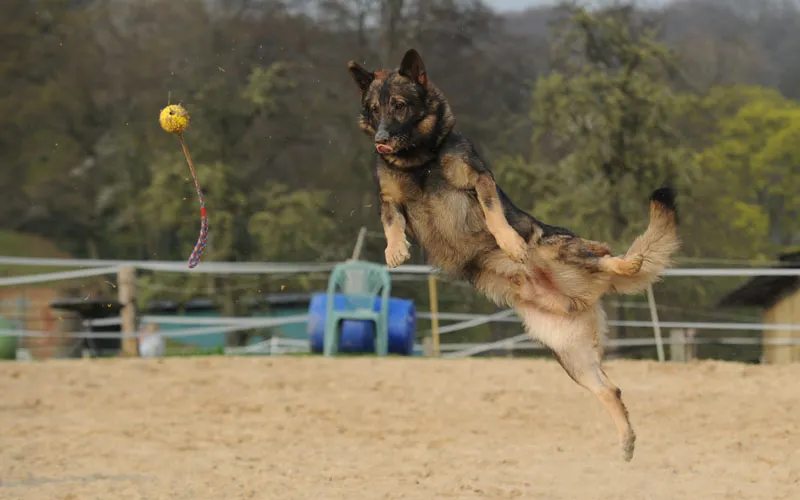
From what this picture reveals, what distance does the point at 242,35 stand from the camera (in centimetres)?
1956

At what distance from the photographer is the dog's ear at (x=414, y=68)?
4.43 metres

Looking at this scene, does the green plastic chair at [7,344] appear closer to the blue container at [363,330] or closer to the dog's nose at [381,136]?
the blue container at [363,330]

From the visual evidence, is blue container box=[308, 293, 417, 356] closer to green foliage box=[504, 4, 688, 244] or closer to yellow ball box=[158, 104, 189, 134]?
green foliage box=[504, 4, 688, 244]

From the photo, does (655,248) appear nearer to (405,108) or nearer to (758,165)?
(405,108)

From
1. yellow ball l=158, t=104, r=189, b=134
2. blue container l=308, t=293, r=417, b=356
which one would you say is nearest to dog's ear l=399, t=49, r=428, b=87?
yellow ball l=158, t=104, r=189, b=134

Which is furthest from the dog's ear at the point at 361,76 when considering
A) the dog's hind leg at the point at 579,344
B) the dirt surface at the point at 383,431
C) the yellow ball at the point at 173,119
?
the dirt surface at the point at 383,431

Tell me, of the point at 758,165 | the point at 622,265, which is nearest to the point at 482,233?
the point at 622,265

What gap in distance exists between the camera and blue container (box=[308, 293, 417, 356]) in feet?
44.1

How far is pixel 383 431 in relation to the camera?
27.2 ft

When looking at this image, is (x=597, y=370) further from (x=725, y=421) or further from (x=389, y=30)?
(x=389, y=30)

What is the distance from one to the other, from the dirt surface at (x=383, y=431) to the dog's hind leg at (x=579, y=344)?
1.21 m

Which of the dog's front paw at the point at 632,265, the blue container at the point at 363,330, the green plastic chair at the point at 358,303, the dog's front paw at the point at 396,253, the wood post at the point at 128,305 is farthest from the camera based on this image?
the wood post at the point at 128,305

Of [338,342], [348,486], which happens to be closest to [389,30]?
[338,342]

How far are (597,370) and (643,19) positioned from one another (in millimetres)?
19302
